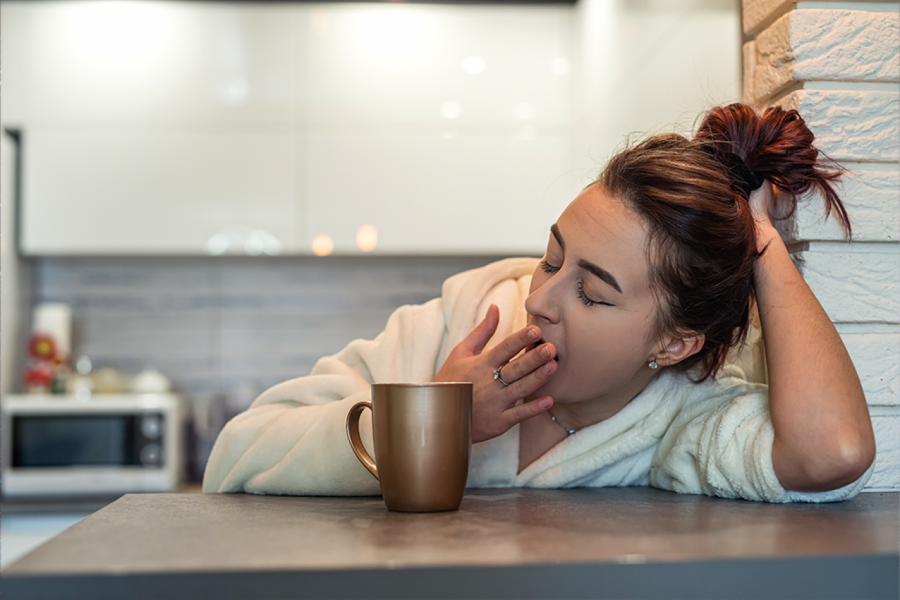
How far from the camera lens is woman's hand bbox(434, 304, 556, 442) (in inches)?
33.2

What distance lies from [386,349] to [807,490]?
56 cm

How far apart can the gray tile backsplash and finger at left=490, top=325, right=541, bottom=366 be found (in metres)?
2.37

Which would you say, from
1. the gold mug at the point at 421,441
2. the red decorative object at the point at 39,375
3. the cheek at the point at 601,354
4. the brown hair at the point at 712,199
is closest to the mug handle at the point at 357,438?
the gold mug at the point at 421,441

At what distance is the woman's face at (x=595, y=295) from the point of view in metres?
0.87

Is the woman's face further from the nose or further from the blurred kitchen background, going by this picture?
the blurred kitchen background

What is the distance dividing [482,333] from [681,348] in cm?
25

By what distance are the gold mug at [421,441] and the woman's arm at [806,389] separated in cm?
36

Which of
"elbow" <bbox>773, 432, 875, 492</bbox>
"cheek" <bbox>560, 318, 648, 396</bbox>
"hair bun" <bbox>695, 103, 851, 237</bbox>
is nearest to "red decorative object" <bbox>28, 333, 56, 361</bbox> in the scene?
"cheek" <bbox>560, 318, 648, 396</bbox>

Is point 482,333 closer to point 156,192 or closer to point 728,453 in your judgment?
point 728,453

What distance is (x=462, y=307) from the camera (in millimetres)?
1122

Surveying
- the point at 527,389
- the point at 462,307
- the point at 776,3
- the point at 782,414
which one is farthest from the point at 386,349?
the point at 776,3

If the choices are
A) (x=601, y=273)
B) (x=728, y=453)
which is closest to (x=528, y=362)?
(x=601, y=273)

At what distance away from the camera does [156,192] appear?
9.58 ft

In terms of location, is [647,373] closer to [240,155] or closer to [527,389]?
[527,389]
